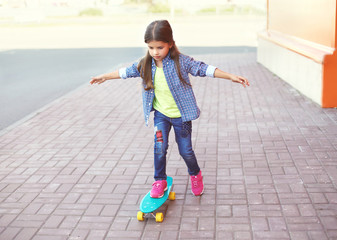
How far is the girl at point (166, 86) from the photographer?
364 centimetres

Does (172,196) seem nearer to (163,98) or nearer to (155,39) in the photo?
(163,98)

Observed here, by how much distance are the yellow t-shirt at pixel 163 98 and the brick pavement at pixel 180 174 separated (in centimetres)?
86

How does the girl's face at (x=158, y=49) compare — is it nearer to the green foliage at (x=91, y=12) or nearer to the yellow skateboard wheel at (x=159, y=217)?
the yellow skateboard wheel at (x=159, y=217)

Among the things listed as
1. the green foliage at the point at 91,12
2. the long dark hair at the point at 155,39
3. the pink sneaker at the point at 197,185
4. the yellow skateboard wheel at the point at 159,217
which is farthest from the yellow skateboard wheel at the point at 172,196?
the green foliage at the point at 91,12

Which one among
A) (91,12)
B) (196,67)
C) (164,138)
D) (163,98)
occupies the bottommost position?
(164,138)

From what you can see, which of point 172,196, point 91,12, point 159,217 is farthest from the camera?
point 91,12

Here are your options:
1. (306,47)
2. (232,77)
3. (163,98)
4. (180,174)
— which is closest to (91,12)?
(306,47)

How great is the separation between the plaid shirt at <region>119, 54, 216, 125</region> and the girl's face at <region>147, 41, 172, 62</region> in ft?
0.37

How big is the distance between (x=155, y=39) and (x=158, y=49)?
0.10 metres

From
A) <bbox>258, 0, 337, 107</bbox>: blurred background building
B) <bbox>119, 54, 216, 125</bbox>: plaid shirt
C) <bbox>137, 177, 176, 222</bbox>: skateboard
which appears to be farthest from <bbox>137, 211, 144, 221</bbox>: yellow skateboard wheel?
<bbox>258, 0, 337, 107</bbox>: blurred background building

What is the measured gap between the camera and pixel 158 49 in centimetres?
361

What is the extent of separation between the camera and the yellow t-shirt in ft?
12.4

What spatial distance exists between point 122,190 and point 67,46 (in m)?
15.8

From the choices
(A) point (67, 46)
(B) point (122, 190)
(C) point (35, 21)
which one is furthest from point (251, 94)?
(C) point (35, 21)
